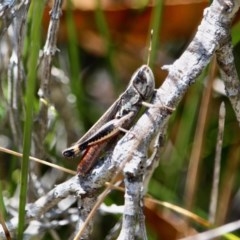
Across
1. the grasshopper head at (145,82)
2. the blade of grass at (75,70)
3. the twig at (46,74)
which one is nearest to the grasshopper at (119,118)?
the grasshopper head at (145,82)

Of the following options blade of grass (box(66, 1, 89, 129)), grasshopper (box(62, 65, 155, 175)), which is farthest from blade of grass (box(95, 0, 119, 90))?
grasshopper (box(62, 65, 155, 175))

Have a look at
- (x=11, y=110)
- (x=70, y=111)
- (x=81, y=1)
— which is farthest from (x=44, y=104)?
(x=81, y=1)

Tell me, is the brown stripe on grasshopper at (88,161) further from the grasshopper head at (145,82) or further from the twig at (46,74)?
the twig at (46,74)

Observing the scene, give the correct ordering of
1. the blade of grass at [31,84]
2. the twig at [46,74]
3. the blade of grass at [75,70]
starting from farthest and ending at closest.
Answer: the blade of grass at [75,70] → the twig at [46,74] → the blade of grass at [31,84]

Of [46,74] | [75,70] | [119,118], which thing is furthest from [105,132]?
[75,70]

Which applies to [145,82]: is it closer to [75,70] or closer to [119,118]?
[119,118]

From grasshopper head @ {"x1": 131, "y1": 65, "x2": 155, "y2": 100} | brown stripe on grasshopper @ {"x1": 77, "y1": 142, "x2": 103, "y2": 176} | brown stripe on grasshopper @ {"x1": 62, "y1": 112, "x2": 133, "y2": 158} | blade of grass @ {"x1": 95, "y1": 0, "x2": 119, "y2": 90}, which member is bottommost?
brown stripe on grasshopper @ {"x1": 77, "y1": 142, "x2": 103, "y2": 176}

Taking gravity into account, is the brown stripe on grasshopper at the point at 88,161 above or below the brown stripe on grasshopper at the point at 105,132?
below

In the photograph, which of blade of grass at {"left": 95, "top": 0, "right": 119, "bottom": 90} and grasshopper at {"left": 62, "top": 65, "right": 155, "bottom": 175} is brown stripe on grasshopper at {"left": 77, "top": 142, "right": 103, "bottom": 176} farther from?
blade of grass at {"left": 95, "top": 0, "right": 119, "bottom": 90}
